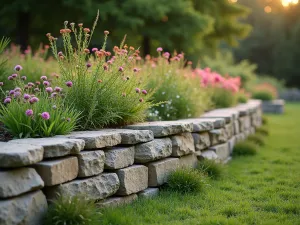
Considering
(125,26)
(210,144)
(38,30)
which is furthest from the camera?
(38,30)

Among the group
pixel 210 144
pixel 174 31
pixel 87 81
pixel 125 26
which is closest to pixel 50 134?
pixel 87 81

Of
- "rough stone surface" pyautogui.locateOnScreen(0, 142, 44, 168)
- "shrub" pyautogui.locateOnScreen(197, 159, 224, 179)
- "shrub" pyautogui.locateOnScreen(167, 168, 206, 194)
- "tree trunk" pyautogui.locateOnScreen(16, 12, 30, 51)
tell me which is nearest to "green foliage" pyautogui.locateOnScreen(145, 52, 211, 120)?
"shrub" pyautogui.locateOnScreen(197, 159, 224, 179)

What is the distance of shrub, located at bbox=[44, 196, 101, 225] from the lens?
10.5ft

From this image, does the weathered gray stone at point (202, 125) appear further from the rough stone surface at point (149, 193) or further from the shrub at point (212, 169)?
the rough stone surface at point (149, 193)

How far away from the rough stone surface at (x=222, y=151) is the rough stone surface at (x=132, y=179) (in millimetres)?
2122

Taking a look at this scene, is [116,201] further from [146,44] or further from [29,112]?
[146,44]

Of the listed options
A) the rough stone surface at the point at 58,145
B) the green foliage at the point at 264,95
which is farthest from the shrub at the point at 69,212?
the green foliage at the point at 264,95

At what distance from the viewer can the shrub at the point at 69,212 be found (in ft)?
10.5

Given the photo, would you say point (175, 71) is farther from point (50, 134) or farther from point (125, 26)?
point (125, 26)

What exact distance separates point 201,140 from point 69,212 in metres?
2.90

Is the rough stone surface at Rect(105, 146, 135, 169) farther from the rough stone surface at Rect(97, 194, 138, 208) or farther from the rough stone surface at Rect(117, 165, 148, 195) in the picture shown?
the rough stone surface at Rect(97, 194, 138, 208)

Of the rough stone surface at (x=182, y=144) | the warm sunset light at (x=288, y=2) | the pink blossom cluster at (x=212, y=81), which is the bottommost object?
the rough stone surface at (x=182, y=144)

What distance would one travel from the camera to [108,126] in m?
4.76

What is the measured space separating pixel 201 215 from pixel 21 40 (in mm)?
10820
